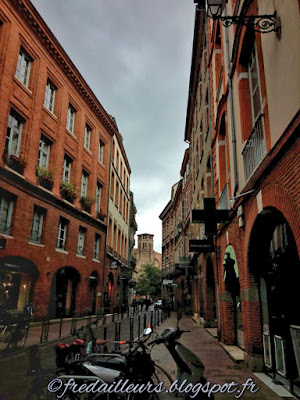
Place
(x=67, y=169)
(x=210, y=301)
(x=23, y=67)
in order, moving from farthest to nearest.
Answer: (x=67, y=169), (x=23, y=67), (x=210, y=301)

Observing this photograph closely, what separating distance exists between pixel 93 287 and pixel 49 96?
13114 mm

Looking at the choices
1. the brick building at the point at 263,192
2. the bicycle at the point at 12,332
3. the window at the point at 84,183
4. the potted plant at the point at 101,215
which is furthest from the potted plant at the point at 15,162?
the potted plant at the point at 101,215

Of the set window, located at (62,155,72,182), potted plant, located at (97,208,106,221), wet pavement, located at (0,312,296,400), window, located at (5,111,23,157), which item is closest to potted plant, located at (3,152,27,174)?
window, located at (5,111,23,157)

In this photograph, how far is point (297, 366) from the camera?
18.7 feet

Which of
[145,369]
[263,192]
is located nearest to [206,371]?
[145,369]

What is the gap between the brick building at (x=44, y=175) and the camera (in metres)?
14.4

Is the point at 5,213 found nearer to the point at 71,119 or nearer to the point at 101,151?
the point at 71,119

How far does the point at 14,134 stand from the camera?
15.4m

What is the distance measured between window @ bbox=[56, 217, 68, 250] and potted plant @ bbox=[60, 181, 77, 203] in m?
1.33

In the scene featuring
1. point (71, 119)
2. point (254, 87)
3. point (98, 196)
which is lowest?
point (254, 87)

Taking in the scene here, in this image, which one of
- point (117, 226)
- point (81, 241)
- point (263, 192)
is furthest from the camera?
point (117, 226)

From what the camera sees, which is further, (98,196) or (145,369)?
(98,196)

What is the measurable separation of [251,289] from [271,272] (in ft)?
2.23

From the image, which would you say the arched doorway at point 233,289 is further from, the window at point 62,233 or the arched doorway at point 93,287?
the arched doorway at point 93,287
